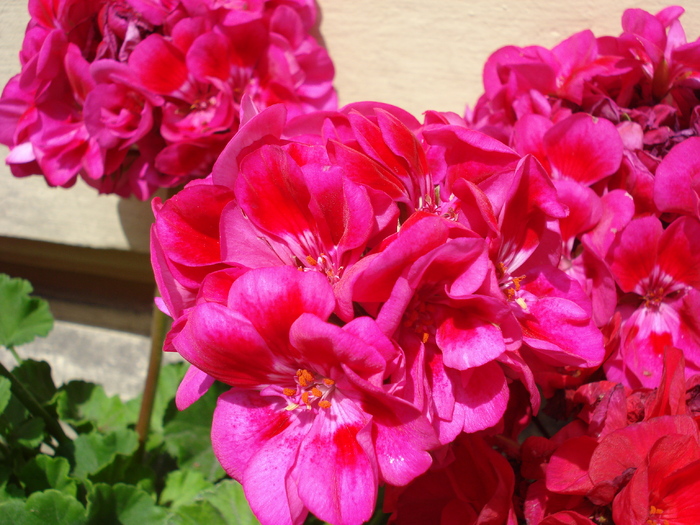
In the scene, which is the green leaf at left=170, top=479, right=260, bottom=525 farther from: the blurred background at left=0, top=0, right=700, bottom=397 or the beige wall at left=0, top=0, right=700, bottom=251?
the beige wall at left=0, top=0, right=700, bottom=251

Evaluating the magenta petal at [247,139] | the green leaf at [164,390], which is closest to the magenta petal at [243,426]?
the magenta petal at [247,139]

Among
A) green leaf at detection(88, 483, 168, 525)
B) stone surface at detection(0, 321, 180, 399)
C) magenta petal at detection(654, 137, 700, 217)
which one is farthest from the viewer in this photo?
stone surface at detection(0, 321, 180, 399)

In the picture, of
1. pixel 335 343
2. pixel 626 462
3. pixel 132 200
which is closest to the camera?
pixel 335 343

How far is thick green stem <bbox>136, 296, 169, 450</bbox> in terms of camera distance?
128cm

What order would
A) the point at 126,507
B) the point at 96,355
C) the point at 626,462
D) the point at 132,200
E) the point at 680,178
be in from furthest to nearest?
the point at 96,355, the point at 132,200, the point at 126,507, the point at 680,178, the point at 626,462

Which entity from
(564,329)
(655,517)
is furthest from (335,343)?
(655,517)

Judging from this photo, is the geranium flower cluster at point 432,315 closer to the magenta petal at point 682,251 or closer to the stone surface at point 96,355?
the magenta petal at point 682,251

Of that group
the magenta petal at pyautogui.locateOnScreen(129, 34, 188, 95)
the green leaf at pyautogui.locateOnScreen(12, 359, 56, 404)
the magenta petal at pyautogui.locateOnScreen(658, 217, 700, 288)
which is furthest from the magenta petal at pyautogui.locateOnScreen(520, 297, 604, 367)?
the green leaf at pyautogui.locateOnScreen(12, 359, 56, 404)

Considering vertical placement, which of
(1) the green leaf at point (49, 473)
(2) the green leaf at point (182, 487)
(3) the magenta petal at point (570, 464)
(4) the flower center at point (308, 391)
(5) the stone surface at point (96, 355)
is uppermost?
(4) the flower center at point (308, 391)

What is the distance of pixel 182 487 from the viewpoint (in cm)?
129

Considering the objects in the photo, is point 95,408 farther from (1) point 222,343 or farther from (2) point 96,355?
(1) point 222,343

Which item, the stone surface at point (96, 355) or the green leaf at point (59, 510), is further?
the stone surface at point (96, 355)

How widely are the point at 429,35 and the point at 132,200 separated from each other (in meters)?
0.96

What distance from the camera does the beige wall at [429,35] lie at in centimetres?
118
